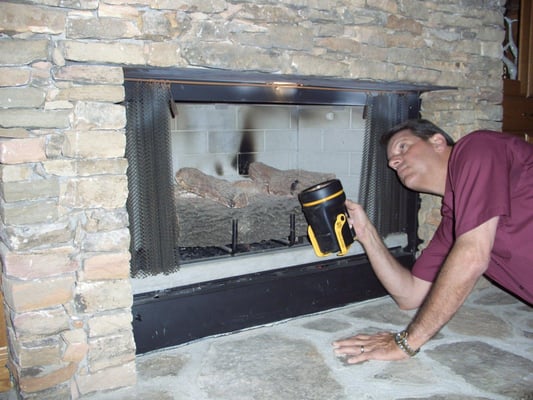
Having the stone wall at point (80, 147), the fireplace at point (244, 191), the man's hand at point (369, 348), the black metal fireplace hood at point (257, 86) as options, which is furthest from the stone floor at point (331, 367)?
the black metal fireplace hood at point (257, 86)

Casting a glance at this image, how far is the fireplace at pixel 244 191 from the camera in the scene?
192 centimetres

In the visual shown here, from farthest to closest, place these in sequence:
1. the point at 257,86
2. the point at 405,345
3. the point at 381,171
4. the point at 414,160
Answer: the point at 381,171 → the point at 257,86 → the point at 414,160 → the point at 405,345

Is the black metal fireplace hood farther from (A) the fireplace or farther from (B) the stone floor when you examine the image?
(B) the stone floor

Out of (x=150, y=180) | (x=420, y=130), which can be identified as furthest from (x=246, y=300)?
(x=420, y=130)

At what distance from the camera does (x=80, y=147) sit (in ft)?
5.13

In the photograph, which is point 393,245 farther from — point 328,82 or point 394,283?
point 328,82

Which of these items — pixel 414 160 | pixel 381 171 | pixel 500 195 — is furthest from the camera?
pixel 381 171

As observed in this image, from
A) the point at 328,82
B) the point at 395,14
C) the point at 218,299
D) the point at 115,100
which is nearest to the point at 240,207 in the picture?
the point at 218,299

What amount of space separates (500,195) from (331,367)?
98 cm

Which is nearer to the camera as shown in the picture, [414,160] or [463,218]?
[463,218]

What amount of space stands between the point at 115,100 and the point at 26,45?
1.07 ft

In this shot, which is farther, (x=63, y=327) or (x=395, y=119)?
(x=395, y=119)

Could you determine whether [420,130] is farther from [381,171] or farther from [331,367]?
[331,367]

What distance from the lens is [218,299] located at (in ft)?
7.02
